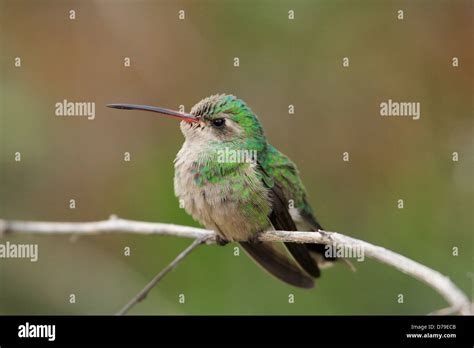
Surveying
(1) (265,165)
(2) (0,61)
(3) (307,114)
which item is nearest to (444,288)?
(1) (265,165)

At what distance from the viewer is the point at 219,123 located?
Result: 5285 millimetres

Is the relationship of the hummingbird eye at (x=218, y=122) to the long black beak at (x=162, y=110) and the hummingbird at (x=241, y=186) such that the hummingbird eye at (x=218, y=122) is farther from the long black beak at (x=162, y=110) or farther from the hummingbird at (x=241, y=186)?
the long black beak at (x=162, y=110)

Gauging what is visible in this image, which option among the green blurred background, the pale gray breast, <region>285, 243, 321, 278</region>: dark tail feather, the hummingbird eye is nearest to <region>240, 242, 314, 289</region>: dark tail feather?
<region>285, 243, 321, 278</region>: dark tail feather

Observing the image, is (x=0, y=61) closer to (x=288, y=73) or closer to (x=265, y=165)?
(x=288, y=73)

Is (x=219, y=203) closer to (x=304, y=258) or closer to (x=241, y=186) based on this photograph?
(x=241, y=186)

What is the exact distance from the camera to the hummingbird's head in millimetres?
5242

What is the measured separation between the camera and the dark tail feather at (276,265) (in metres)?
5.49

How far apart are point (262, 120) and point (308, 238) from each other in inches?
161

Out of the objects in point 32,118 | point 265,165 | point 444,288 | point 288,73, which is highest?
point 288,73

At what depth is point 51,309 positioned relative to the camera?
620 cm

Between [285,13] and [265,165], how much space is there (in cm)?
338

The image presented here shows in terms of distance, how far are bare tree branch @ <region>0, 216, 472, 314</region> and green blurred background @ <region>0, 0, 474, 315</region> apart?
208cm

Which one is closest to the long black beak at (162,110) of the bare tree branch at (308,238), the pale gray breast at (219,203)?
the pale gray breast at (219,203)

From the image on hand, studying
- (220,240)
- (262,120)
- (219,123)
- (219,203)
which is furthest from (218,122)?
(262,120)
